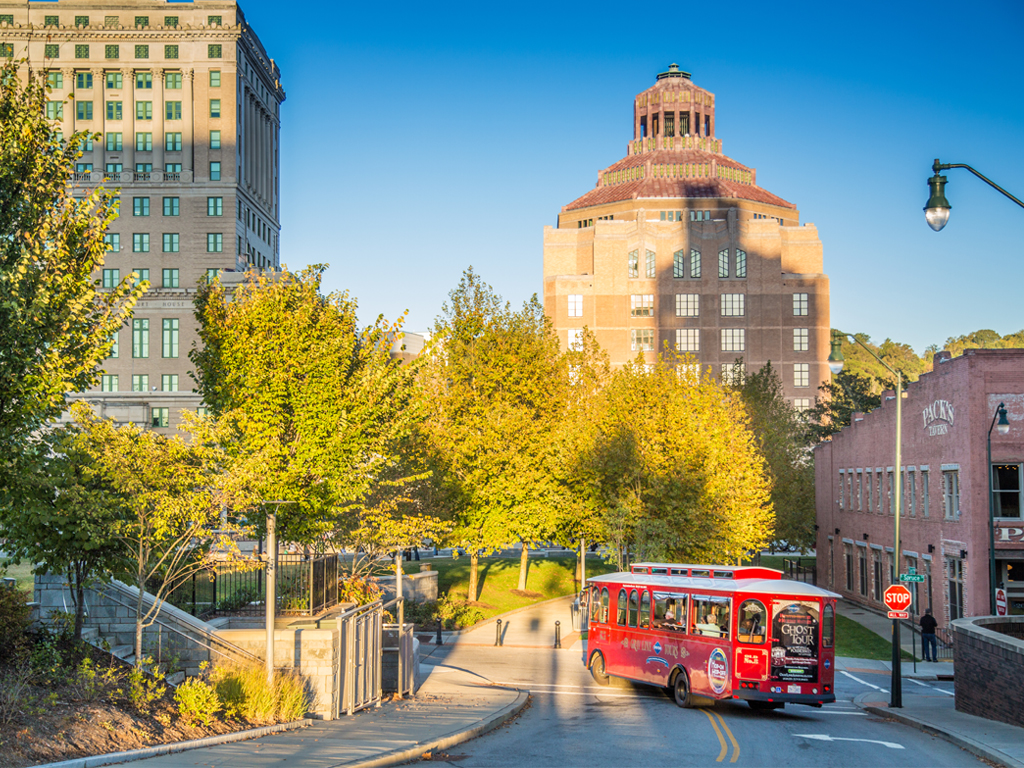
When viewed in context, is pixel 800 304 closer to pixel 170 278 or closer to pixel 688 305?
pixel 688 305

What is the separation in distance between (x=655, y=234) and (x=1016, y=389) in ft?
290

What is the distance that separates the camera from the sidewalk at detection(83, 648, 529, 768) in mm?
13547

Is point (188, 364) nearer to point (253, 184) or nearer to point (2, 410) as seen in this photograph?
point (253, 184)

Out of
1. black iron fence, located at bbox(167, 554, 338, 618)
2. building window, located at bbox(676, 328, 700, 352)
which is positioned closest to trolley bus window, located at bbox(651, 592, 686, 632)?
black iron fence, located at bbox(167, 554, 338, 618)

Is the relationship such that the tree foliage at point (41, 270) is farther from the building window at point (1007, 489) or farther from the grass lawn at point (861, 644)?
the building window at point (1007, 489)

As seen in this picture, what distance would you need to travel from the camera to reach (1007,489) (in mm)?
34438

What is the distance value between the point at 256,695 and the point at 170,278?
256 ft

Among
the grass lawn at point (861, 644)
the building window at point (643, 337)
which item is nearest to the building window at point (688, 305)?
the building window at point (643, 337)

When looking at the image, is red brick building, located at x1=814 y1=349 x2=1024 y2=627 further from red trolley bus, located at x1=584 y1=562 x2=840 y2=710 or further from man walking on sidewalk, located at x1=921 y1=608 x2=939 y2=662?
red trolley bus, located at x1=584 y1=562 x2=840 y2=710

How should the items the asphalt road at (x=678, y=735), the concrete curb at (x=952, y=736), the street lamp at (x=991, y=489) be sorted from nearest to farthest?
the concrete curb at (x=952, y=736) < the asphalt road at (x=678, y=735) < the street lamp at (x=991, y=489)

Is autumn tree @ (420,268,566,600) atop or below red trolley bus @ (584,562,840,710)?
atop

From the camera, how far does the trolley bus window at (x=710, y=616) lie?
2284 cm

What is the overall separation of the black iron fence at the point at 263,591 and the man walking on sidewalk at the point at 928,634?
64.9 ft

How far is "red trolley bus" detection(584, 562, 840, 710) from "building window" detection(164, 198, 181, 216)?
7461cm
